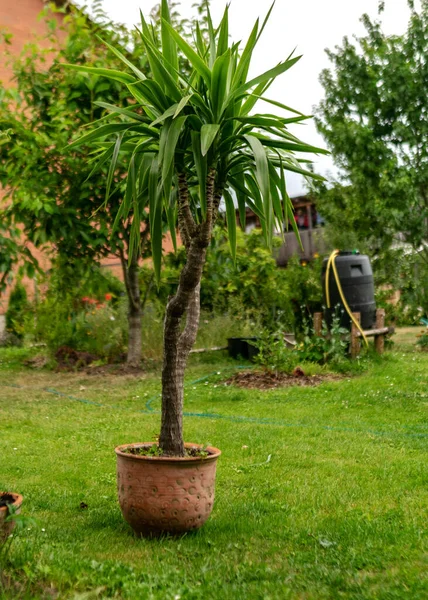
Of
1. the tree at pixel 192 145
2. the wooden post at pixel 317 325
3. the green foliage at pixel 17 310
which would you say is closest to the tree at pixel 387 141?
the wooden post at pixel 317 325

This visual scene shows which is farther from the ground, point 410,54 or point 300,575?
point 410,54

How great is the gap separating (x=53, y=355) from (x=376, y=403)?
19.3 feet

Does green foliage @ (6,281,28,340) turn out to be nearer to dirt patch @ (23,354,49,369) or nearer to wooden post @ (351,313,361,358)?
dirt patch @ (23,354,49,369)

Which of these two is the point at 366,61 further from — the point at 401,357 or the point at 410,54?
the point at 401,357

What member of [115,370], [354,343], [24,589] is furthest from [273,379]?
[24,589]

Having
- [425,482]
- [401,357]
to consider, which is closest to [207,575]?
[425,482]

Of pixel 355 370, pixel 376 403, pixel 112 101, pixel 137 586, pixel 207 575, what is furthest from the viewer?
pixel 112 101

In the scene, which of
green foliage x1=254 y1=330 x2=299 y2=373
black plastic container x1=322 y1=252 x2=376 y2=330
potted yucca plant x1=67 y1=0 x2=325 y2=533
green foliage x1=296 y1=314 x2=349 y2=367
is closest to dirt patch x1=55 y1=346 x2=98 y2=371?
green foliage x1=254 y1=330 x2=299 y2=373

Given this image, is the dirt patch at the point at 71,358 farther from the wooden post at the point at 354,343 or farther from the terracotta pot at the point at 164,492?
the terracotta pot at the point at 164,492

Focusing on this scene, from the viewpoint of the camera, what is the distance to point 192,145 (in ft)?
11.3

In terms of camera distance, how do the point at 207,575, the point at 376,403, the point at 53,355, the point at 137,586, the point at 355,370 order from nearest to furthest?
the point at 137,586
the point at 207,575
the point at 376,403
the point at 355,370
the point at 53,355

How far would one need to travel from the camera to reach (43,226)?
9.64 m

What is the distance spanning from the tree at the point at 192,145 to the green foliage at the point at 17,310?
12401 millimetres

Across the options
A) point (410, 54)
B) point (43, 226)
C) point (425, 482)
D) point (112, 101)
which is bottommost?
point (425, 482)
